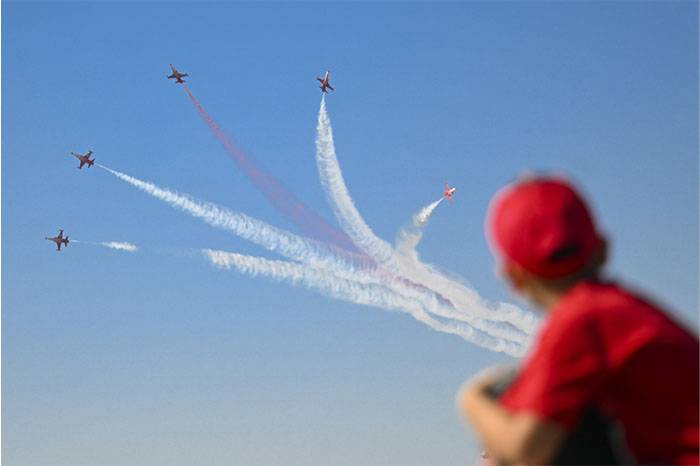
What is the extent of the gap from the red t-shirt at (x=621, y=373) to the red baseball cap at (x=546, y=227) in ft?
0.55

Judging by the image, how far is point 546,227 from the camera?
163 inches

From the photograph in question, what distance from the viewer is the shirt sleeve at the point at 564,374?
396 centimetres

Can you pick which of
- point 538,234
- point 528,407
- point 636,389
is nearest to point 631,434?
point 636,389

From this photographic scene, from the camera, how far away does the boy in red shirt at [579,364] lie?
3986mm

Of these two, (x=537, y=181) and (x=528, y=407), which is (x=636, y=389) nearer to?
(x=528, y=407)

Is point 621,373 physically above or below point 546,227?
below

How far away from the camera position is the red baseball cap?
162 inches

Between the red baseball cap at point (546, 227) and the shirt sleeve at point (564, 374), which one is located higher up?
the red baseball cap at point (546, 227)

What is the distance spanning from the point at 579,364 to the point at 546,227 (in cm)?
61

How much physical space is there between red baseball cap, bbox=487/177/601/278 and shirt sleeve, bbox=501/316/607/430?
299mm

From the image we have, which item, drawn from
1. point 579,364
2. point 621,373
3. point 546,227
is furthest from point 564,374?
point 546,227

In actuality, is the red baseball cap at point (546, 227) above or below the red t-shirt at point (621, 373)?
above

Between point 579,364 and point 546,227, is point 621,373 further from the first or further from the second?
point 546,227

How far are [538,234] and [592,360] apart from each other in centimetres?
59
